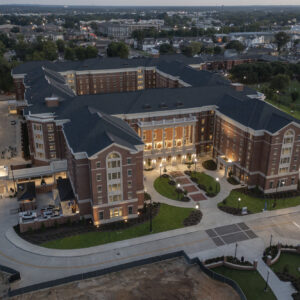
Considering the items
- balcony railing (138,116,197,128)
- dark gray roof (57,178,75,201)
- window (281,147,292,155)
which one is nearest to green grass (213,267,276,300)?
window (281,147,292,155)

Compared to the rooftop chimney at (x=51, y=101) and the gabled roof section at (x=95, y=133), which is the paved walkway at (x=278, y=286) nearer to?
the gabled roof section at (x=95, y=133)

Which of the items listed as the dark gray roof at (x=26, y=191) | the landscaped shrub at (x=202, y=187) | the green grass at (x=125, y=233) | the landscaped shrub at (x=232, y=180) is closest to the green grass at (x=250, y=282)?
the green grass at (x=125, y=233)

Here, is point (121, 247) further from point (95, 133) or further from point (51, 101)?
point (51, 101)

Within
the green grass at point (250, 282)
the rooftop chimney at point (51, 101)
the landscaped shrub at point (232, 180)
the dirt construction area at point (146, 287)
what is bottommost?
the green grass at point (250, 282)

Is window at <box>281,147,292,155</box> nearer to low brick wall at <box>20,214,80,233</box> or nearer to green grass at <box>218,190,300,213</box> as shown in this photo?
green grass at <box>218,190,300,213</box>

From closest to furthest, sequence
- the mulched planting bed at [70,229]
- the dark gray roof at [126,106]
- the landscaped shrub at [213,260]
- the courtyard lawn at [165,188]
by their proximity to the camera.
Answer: the landscaped shrub at [213,260] → the mulched planting bed at [70,229] → the dark gray roof at [126,106] → the courtyard lawn at [165,188]

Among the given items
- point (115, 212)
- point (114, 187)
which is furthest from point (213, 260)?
point (114, 187)
